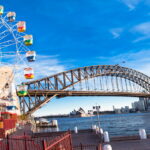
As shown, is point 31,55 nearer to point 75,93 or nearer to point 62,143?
point 62,143

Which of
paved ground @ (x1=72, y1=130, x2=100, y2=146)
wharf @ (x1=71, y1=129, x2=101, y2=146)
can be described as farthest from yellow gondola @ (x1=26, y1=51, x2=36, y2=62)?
paved ground @ (x1=72, y1=130, x2=100, y2=146)

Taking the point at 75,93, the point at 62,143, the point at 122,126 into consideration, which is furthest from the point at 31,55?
the point at 75,93

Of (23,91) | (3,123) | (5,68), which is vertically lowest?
(3,123)

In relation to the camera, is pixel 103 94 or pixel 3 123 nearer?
pixel 3 123

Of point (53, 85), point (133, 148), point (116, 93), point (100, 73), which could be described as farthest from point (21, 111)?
point (133, 148)

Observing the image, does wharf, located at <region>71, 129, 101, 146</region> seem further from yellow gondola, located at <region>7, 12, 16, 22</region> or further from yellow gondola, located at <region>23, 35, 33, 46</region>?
yellow gondola, located at <region>7, 12, 16, 22</region>

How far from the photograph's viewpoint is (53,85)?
73000mm

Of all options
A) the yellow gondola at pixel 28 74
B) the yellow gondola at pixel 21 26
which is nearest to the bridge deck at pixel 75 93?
the yellow gondola at pixel 28 74

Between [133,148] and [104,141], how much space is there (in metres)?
4.10

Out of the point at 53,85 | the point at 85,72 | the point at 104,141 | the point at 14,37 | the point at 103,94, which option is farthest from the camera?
the point at 85,72

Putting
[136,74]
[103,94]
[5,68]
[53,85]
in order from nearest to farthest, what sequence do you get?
[5,68] < [53,85] < [103,94] < [136,74]

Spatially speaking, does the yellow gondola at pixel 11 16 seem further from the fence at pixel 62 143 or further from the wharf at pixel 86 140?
the fence at pixel 62 143

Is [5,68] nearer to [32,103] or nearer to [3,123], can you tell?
[32,103]

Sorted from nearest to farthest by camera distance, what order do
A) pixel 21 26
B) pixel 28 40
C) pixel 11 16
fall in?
1. pixel 28 40
2. pixel 21 26
3. pixel 11 16
